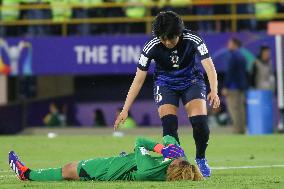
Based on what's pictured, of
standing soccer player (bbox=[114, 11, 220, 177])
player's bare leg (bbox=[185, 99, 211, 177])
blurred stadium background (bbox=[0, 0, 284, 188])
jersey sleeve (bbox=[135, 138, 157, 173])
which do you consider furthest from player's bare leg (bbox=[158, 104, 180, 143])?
blurred stadium background (bbox=[0, 0, 284, 188])

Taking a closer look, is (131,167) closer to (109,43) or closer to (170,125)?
(170,125)

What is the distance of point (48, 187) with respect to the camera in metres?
10.4

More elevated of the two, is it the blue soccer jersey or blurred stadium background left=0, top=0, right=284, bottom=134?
the blue soccer jersey

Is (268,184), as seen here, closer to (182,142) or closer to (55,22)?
(182,142)

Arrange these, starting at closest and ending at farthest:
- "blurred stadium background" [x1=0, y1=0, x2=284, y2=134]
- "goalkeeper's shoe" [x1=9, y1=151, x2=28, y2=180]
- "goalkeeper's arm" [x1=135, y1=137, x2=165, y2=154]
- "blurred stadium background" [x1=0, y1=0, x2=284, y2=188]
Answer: "goalkeeper's arm" [x1=135, y1=137, x2=165, y2=154] < "goalkeeper's shoe" [x1=9, y1=151, x2=28, y2=180] < "blurred stadium background" [x1=0, y1=0, x2=284, y2=188] < "blurred stadium background" [x1=0, y1=0, x2=284, y2=134]

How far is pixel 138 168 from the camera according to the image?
1052cm

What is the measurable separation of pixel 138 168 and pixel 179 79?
1.91m

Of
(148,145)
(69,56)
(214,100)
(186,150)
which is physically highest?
(214,100)

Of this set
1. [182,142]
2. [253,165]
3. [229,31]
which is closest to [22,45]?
[229,31]

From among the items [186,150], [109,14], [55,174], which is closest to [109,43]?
[109,14]

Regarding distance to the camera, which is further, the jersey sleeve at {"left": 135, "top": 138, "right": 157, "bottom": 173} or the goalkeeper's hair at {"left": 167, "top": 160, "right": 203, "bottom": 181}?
the jersey sleeve at {"left": 135, "top": 138, "right": 157, "bottom": 173}

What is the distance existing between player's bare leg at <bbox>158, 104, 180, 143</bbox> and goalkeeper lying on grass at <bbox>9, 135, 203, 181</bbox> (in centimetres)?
115

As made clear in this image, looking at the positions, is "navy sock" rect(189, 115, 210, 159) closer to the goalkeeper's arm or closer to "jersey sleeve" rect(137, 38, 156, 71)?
"jersey sleeve" rect(137, 38, 156, 71)

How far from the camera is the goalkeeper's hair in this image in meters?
10.2
